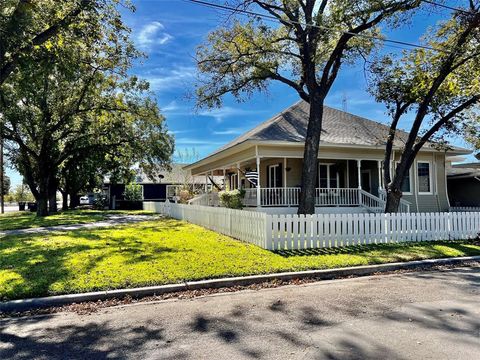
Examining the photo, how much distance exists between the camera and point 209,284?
7.11 m

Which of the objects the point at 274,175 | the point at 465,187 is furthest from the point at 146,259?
the point at 465,187

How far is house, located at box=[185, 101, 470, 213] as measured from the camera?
17.5 m

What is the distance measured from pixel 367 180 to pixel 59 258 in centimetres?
1707

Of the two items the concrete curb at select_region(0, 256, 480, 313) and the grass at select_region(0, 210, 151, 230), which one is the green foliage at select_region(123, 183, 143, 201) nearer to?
the grass at select_region(0, 210, 151, 230)

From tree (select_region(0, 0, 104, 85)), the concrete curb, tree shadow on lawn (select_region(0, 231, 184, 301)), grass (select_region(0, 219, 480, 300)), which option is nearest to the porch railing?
grass (select_region(0, 219, 480, 300))

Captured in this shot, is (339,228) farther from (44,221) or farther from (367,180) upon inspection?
(44,221)

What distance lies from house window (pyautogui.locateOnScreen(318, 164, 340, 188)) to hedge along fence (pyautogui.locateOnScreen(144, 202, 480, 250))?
808 cm

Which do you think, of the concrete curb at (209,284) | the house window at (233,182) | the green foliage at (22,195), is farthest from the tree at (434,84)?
the green foliage at (22,195)

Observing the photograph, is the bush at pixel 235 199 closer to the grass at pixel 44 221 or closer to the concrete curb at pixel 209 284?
the grass at pixel 44 221

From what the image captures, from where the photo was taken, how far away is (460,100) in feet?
46.9

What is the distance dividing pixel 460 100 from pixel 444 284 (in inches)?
386

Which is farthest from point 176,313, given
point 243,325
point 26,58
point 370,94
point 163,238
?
point 370,94

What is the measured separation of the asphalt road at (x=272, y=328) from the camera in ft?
13.8

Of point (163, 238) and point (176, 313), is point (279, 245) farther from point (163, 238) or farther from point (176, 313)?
point (176, 313)
